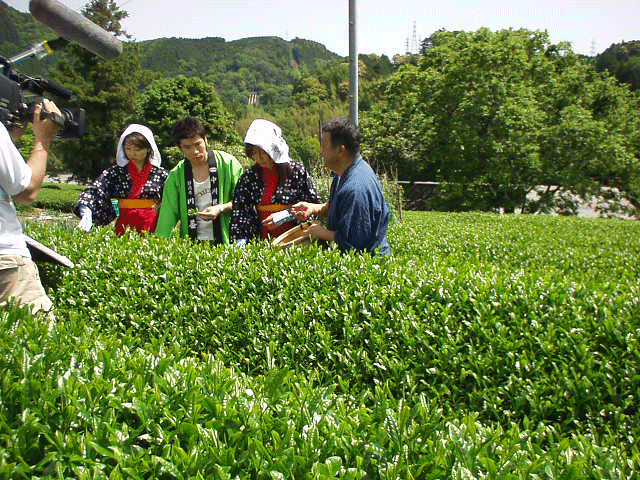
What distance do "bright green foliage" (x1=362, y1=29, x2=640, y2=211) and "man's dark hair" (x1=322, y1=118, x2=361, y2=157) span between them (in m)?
17.0

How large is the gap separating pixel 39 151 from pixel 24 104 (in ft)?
0.85

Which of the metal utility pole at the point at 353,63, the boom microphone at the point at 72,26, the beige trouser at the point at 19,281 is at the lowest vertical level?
the beige trouser at the point at 19,281

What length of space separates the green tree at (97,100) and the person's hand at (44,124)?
96.4 feet

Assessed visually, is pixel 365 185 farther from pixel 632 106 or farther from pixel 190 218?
pixel 632 106

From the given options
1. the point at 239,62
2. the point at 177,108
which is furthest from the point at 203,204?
the point at 239,62

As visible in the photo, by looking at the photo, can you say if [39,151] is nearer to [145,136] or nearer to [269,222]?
[269,222]

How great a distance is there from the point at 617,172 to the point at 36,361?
23.0m

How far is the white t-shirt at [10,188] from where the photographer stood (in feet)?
8.87

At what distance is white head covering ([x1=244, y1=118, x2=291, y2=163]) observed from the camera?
13.4 ft

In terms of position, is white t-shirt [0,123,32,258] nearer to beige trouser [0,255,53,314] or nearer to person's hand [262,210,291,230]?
beige trouser [0,255,53,314]

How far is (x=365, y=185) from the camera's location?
3.55 m

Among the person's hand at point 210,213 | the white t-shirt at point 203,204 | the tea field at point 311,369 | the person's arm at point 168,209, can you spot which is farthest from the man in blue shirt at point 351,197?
the person's arm at point 168,209

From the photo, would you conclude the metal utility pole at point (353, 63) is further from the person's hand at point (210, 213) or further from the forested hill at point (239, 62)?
the forested hill at point (239, 62)

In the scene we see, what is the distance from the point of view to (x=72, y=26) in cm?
326
